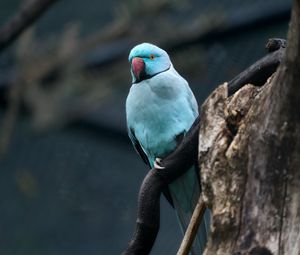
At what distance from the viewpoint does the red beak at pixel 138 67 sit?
8.26 ft

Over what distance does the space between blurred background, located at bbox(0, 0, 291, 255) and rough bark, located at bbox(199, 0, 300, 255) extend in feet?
5.62

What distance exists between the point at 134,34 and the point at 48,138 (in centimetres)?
71

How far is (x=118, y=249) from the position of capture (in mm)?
3684

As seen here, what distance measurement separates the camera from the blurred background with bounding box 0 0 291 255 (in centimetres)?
339

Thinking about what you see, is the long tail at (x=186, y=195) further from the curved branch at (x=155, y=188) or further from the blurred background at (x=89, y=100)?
the blurred background at (x=89, y=100)

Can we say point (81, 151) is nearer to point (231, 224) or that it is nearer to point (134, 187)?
point (134, 187)

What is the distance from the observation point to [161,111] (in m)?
2.52

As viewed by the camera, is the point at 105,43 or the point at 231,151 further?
the point at 105,43

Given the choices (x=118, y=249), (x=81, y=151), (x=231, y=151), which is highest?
(x=231, y=151)

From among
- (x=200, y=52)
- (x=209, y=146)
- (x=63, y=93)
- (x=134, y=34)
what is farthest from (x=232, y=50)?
(x=209, y=146)

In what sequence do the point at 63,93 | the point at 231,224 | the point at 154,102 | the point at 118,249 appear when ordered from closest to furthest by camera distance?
the point at 231,224 → the point at 154,102 → the point at 63,93 → the point at 118,249

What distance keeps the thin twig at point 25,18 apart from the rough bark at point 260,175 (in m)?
1.33

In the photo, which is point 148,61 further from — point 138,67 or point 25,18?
point 25,18

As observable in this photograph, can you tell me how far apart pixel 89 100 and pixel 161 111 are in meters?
0.92
